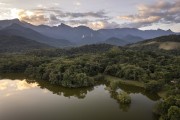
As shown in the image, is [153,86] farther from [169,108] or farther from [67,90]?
[67,90]

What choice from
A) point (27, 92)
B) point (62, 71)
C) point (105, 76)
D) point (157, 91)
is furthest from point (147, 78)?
point (27, 92)

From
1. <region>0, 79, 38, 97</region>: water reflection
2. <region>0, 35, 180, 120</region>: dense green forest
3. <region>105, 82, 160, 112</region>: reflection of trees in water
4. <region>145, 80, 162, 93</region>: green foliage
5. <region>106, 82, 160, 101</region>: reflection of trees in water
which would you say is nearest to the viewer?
<region>105, 82, 160, 112</region>: reflection of trees in water

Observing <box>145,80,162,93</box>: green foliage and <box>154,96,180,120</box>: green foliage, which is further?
<box>145,80,162,93</box>: green foliage

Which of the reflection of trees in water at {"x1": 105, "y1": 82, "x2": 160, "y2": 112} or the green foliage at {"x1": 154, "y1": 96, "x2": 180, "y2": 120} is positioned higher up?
the green foliage at {"x1": 154, "y1": 96, "x2": 180, "y2": 120}

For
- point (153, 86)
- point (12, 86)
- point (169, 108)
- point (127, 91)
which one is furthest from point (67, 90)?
point (169, 108)

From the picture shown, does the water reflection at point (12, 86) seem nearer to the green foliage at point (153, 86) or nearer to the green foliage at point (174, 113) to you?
the green foliage at point (153, 86)

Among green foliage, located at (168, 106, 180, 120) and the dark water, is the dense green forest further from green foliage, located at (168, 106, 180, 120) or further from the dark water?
green foliage, located at (168, 106, 180, 120)

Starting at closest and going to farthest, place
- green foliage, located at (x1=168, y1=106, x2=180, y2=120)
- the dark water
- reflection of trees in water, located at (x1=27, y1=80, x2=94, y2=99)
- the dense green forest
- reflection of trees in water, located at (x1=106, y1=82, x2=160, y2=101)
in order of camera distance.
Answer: green foliage, located at (x1=168, y1=106, x2=180, y2=120)
the dark water
reflection of trees in water, located at (x1=106, y1=82, x2=160, y2=101)
the dense green forest
reflection of trees in water, located at (x1=27, y1=80, x2=94, y2=99)

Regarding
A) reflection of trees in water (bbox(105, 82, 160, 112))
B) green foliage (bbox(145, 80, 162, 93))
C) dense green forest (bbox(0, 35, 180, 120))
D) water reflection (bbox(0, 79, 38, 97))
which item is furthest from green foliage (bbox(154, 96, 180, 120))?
water reflection (bbox(0, 79, 38, 97))

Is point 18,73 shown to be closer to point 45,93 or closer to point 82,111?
point 45,93

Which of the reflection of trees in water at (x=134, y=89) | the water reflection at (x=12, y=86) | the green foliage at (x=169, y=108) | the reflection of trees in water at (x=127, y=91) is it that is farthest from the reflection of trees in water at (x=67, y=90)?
the green foliage at (x=169, y=108)
